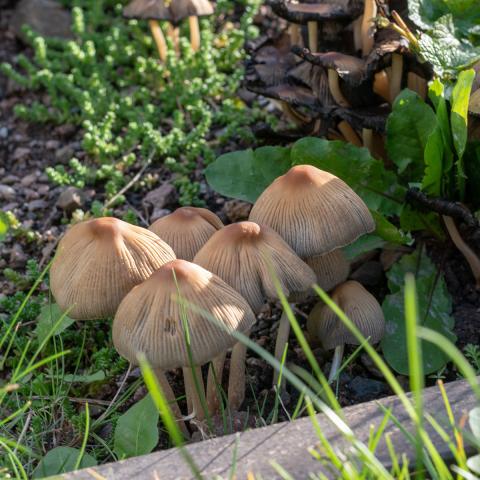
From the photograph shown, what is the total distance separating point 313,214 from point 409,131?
0.63 metres

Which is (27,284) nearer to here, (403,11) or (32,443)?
(32,443)

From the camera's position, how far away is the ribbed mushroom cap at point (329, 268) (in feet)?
6.29

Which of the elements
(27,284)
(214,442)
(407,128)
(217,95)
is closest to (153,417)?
(214,442)

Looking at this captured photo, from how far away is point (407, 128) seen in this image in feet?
7.30

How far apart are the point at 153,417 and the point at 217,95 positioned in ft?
5.73

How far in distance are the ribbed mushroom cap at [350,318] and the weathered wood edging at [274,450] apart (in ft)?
1.34

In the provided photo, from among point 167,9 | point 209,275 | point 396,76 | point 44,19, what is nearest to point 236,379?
point 209,275

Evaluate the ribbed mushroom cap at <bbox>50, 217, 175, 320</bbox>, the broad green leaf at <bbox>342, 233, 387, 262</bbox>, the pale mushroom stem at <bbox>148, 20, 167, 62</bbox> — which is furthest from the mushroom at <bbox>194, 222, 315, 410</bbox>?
the pale mushroom stem at <bbox>148, 20, 167, 62</bbox>

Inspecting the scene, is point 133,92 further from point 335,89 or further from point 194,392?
point 194,392

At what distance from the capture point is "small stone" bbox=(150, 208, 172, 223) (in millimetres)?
2623

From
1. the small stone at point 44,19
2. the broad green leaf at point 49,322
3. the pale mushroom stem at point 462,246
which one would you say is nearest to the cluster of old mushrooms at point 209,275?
the broad green leaf at point 49,322

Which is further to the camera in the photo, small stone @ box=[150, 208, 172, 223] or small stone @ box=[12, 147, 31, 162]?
small stone @ box=[12, 147, 31, 162]

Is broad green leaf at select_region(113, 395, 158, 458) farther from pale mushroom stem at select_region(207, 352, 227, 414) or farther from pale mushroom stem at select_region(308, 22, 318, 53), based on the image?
pale mushroom stem at select_region(308, 22, 318, 53)

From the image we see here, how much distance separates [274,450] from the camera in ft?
4.69
